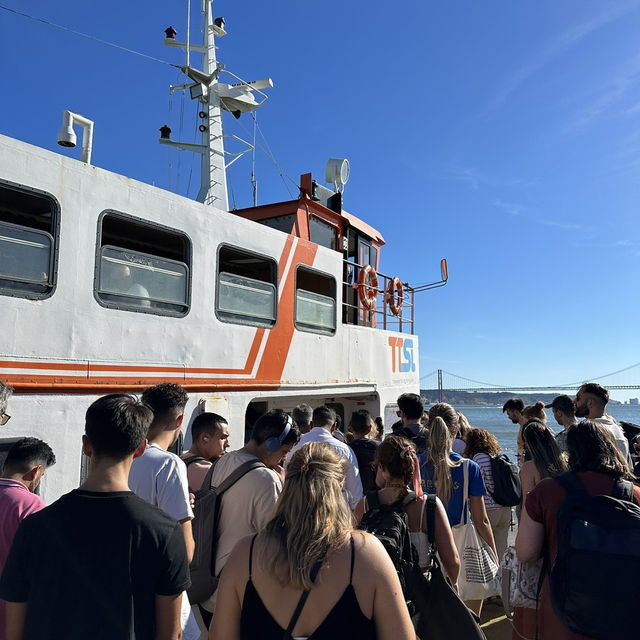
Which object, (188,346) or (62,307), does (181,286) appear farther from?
(62,307)

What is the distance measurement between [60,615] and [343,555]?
0.96 m

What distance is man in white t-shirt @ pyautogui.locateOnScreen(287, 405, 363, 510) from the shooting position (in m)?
4.13

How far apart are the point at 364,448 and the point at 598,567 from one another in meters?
2.71

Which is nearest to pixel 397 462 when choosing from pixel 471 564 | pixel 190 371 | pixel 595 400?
pixel 471 564

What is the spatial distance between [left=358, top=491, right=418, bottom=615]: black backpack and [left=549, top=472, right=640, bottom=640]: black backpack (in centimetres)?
62

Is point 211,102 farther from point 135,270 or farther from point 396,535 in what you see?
point 396,535

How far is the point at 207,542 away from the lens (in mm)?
2865

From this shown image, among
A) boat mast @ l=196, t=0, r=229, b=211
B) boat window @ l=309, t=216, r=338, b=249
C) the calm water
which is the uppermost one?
boat mast @ l=196, t=0, r=229, b=211

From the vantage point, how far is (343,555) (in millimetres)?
1750

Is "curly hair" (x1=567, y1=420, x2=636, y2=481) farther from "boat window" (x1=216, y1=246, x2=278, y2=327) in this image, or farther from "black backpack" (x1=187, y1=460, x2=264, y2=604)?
"boat window" (x1=216, y1=246, x2=278, y2=327)

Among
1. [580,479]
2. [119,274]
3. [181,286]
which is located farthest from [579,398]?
[119,274]

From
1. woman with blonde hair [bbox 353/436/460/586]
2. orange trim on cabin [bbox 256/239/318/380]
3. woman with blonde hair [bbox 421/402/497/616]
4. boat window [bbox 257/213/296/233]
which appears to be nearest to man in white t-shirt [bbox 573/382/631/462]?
woman with blonde hair [bbox 421/402/497/616]

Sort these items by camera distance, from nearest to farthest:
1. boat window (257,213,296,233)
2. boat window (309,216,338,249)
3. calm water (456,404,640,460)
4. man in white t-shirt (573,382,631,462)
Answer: man in white t-shirt (573,382,631,462)
boat window (257,213,296,233)
boat window (309,216,338,249)
calm water (456,404,640,460)

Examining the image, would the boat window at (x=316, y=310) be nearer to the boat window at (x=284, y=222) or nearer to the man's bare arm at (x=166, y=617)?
the boat window at (x=284, y=222)
